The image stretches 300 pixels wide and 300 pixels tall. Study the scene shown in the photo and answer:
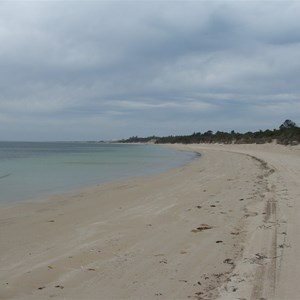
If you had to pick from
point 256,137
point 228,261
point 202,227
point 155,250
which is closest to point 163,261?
point 155,250

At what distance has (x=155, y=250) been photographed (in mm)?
5582

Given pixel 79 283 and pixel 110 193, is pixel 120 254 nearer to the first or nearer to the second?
pixel 79 283

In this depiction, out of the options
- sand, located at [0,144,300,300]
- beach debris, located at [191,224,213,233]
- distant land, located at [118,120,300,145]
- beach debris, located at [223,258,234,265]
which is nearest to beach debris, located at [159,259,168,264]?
sand, located at [0,144,300,300]

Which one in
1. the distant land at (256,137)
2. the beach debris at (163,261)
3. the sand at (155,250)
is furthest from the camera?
the distant land at (256,137)

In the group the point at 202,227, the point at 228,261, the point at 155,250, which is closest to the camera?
the point at 228,261

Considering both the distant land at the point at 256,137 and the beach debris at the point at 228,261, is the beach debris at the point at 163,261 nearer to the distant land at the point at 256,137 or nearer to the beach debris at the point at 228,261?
the beach debris at the point at 228,261

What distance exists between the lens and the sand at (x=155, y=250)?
414cm

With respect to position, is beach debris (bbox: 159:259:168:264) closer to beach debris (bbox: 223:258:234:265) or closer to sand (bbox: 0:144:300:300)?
sand (bbox: 0:144:300:300)

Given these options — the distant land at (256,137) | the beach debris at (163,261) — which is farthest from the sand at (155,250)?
the distant land at (256,137)

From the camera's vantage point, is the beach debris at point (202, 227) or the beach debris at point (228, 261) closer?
the beach debris at point (228, 261)

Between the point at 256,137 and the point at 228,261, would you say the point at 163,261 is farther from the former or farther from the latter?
the point at 256,137

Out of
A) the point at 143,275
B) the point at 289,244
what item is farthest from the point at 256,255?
the point at 143,275

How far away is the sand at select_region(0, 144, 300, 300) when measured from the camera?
4.14 metres

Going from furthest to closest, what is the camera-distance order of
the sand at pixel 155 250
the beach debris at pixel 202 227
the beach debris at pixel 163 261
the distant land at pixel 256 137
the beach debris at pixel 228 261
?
the distant land at pixel 256 137, the beach debris at pixel 202 227, the beach debris at pixel 163 261, the beach debris at pixel 228 261, the sand at pixel 155 250
